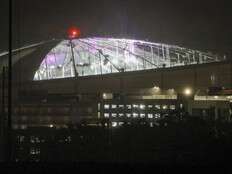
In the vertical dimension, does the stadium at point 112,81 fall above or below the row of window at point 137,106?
above

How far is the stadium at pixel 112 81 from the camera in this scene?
3297 centimetres

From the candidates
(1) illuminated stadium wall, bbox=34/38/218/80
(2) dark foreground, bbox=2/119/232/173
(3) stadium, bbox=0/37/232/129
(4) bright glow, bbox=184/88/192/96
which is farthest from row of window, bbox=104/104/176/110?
(2) dark foreground, bbox=2/119/232/173

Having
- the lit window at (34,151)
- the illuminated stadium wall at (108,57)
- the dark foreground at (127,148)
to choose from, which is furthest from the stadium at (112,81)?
the lit window at (34,151)

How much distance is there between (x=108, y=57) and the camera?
46.2 meters

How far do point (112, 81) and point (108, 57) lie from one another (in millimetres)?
4540

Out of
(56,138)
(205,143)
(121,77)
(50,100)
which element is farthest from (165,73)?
(205,143)

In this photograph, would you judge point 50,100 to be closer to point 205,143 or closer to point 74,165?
point 205,143

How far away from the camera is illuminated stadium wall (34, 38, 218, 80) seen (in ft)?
143

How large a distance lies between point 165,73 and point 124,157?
101 feet

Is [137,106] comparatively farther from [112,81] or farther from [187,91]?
[112,81]

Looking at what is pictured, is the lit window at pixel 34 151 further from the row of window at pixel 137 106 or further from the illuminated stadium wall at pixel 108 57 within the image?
the illuminated stadium wall at pixel 108 57

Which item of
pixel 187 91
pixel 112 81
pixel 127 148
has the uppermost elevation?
pixel 112 81

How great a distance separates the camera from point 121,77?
41469 mm

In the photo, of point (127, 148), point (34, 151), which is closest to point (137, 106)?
point (34, 151)
